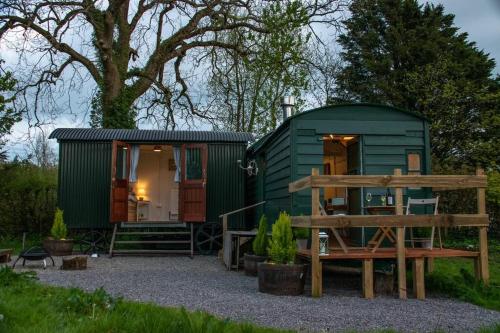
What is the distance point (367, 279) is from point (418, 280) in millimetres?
652

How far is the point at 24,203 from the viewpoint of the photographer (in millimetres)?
12961

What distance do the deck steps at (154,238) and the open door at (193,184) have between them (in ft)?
1.02

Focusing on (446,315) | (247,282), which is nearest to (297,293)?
(247,282)

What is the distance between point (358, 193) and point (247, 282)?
245 centimetres

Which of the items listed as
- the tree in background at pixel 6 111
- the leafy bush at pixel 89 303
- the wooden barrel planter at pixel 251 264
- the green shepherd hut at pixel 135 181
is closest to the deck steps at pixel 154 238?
the green shepherd hut at pixel 135 181

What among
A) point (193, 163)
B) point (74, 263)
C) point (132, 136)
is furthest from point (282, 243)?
point (132, 136)

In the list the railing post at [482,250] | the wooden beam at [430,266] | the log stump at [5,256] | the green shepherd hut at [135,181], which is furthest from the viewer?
the green shepherd hut at [135,181]

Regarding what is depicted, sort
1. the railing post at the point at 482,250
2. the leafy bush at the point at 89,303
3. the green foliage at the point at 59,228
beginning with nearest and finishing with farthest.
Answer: the leafy bush at the point at 89,303
the railing post at the point at 482,250
the green foliage at the point at 59,228

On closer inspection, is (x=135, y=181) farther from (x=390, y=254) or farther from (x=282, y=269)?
(x=390, y=254)

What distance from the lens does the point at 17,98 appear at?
548 inches

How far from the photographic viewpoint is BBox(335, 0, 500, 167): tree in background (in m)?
15.9

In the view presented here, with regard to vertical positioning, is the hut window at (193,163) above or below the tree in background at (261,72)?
below

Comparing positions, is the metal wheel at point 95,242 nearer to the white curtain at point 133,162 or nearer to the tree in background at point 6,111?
the white curtain at point 133,162

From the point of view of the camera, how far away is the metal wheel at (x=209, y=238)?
11.1 meters
